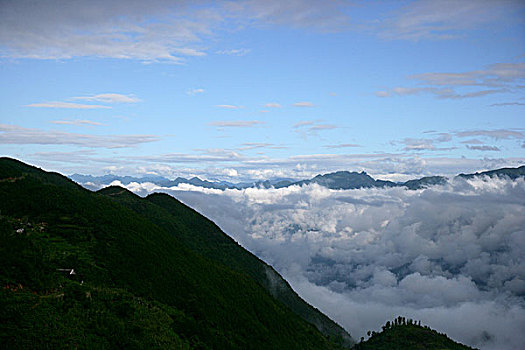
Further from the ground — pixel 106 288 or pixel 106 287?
pixel 106 288

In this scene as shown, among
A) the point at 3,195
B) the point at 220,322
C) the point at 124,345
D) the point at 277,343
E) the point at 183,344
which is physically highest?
the point at 3,195

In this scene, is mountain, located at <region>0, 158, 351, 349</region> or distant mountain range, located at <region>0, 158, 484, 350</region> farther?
mountain, located at <region>0, 158, 351, 349</region>

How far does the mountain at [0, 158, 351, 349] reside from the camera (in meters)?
52.5

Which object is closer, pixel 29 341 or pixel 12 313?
pixel 29 341

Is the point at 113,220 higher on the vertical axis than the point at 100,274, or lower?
higher

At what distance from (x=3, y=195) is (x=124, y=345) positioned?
82039 mm

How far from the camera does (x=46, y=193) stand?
4766 inches

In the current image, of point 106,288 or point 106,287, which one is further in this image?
point 106,287

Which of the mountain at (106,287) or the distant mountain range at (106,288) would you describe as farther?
the mountain at (106,287)

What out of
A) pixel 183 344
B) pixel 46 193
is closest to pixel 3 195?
pixel 46 193

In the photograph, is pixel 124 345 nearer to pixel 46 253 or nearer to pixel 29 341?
pixel 29 341

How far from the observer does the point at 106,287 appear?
74562mm

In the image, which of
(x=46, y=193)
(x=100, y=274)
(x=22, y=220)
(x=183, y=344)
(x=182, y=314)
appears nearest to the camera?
(x=183, y=344)

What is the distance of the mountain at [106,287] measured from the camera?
5247 cm
